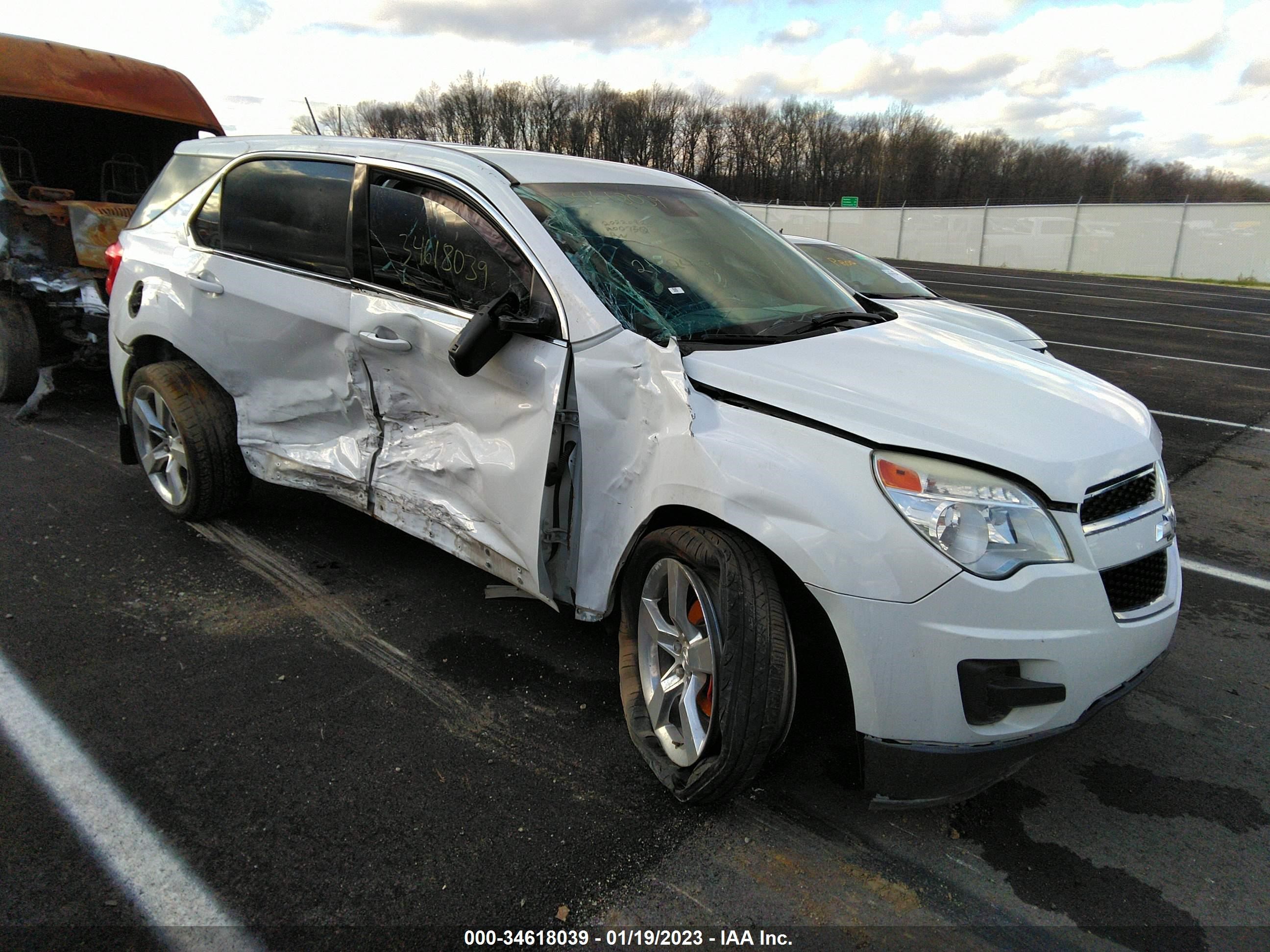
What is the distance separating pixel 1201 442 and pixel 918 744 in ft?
19.2

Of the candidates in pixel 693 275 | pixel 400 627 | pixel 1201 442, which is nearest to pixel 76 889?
pixel 400 627

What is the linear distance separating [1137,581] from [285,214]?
3577 mm

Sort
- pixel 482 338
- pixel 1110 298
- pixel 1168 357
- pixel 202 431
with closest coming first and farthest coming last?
pixel 482 338 → pixel 202 431 → pixel 1168 357 → pixel 1110 298

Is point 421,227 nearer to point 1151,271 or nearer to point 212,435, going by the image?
point 212,435

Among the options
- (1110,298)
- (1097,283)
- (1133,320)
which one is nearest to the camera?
(1133,320)

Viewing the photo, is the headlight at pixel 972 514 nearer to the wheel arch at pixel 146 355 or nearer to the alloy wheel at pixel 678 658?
the alloy wheel at pixel 678 658

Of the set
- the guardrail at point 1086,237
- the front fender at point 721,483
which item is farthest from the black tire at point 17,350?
the guardrail at point 1086,237

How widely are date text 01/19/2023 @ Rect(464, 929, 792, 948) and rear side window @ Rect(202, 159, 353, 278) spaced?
253 centimetres

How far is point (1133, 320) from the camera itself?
13.8m

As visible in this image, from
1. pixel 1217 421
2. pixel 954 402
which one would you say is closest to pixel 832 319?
pixel 954 402

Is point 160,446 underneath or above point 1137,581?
underneath

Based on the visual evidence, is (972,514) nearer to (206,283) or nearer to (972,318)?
(206,283)

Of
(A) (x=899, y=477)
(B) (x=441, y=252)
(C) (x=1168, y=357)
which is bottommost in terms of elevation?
(C) (x=1168, y=357)

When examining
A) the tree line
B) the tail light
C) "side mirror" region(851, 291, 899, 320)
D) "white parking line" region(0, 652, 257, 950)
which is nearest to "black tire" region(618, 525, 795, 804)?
"white parking line" region(0, 652, 257, 950)
